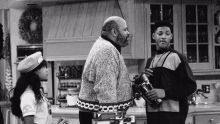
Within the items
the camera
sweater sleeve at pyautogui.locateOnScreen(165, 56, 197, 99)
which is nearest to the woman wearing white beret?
the camera

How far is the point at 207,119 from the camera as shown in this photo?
13.7ft

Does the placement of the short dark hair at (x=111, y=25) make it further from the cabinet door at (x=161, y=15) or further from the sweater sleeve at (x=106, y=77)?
the cabinet door at (x=161, y=15)

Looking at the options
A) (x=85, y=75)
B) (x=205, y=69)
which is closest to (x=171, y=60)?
(x=85, y=75)

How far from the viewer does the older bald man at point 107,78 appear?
2201mm

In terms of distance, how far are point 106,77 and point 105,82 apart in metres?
0.03

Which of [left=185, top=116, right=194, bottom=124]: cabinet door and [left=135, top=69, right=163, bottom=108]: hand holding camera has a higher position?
[left=135, top=69, right=163, bottom=108]: hand holding camera

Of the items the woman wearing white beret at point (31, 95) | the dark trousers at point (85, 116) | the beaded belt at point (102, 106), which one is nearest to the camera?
the beaded belt at point (102, 106)

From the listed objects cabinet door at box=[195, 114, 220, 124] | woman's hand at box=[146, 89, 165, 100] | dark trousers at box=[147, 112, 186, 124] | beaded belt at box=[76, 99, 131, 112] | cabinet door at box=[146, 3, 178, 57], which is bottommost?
cabinet door at box=[195, 114, 220, 124]

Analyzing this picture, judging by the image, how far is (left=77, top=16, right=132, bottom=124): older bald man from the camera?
7.22ft

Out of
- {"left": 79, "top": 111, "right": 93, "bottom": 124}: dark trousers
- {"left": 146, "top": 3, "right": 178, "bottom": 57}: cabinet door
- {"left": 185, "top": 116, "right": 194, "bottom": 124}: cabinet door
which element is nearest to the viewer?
{"left": 79, "top": 111, "right": 93, "bottom": 124}: dark trousers

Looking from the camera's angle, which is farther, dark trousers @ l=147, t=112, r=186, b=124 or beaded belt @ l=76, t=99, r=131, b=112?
dark trousers @ l=147, t=112, r=186, b=124

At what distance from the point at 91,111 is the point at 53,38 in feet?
7.94

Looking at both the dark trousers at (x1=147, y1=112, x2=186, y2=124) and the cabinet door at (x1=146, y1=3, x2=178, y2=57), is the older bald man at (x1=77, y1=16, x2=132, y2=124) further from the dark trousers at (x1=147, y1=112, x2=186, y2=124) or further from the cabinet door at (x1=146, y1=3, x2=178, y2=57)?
the cabinet door at (x1=146, y1=3, x2=178, y2=57)

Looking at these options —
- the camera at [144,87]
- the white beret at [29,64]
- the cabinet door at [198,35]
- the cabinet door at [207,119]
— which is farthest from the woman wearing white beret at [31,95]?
the cabinet door at [198,35]
